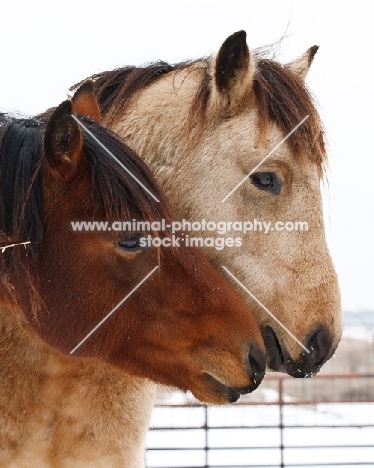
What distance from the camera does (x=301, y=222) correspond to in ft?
10.8

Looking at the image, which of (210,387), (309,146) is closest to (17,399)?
(210,387)

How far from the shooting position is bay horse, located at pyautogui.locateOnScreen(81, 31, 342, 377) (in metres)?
3.20

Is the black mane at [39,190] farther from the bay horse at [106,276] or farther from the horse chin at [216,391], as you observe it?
the horse chin at [216,391]

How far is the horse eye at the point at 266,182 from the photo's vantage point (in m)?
3.36

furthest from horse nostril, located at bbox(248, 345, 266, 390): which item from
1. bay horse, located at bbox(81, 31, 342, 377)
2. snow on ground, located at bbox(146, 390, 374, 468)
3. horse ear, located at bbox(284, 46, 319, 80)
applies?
snow on ground, located at bbox(146, 390, 374, 468)

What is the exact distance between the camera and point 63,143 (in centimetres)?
278

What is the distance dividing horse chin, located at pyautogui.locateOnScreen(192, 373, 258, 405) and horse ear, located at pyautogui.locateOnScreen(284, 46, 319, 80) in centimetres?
188

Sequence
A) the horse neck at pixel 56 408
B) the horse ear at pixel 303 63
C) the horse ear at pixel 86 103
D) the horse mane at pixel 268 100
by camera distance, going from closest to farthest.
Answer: the horse neck at pixel 56 408 < the horse ear at pixel 86 103 < the horse mane at pixel 268 100 < the horse ear at pixel 303 63

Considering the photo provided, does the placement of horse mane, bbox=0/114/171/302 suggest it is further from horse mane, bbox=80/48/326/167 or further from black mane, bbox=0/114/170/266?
horse mane, bbox=80/48/326/167

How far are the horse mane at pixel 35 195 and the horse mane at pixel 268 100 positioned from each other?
2.36ft

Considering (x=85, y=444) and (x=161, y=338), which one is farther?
(x=85, y=444)

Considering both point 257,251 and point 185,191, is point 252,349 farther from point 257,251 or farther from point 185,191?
point 185,191

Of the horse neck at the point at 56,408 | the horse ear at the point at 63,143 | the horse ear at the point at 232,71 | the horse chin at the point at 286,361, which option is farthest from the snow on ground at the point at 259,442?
the horse ear at the point at 63,143

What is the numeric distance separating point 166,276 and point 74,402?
82 cm
